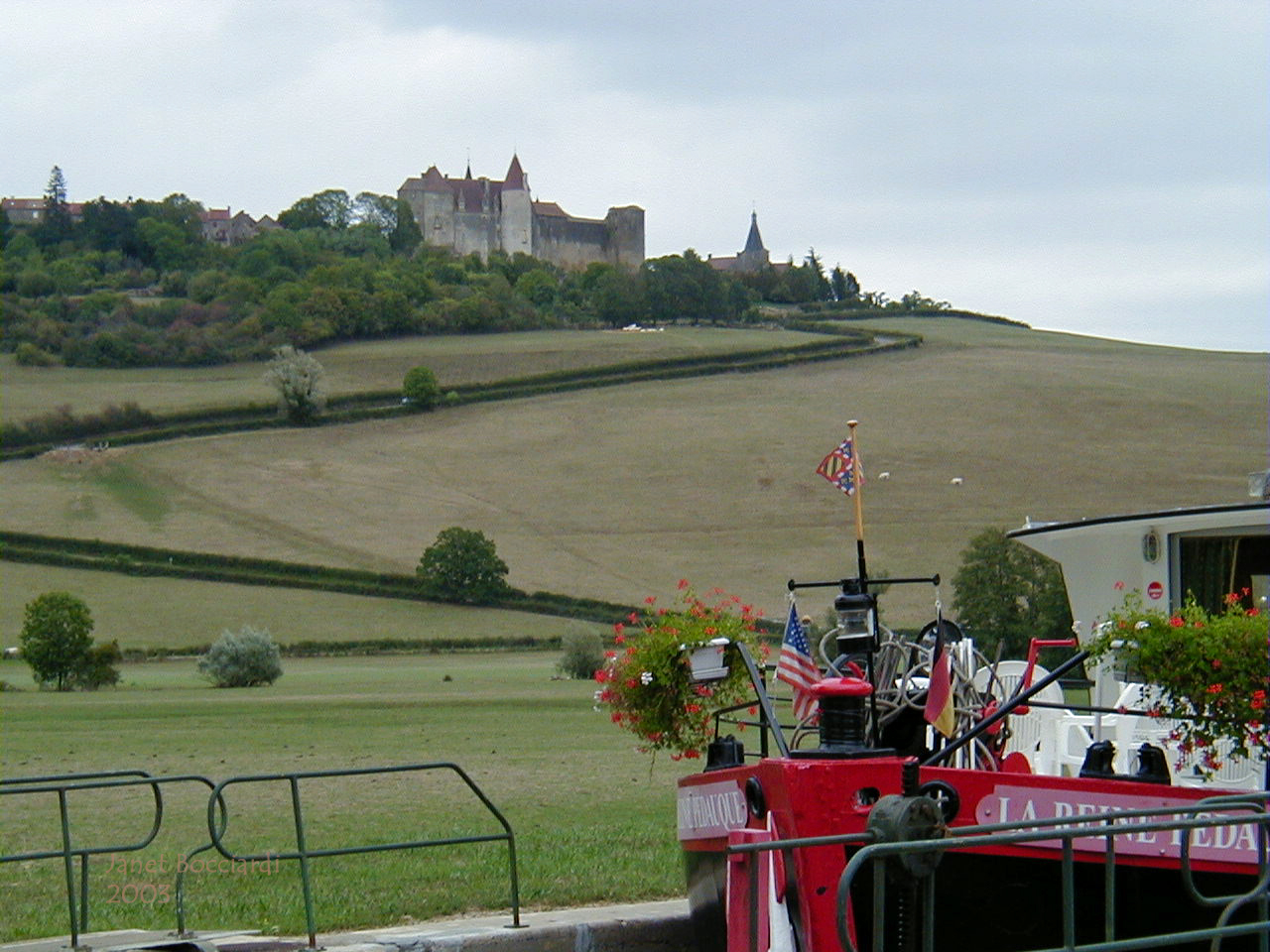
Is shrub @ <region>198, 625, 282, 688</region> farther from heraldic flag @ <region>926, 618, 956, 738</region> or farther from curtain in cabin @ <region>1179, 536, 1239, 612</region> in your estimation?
heraldic flag @ <region>926, 618, 956, 738</region>

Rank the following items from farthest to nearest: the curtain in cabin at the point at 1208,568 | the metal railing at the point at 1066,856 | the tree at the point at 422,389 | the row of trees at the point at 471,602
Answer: the tree at the point at 422,389, the row of trees at the point at 471,602, the curtain in cabin at the point at 1208,568, the metal railing at the point at 1066,856

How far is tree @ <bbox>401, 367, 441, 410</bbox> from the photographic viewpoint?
341 ft

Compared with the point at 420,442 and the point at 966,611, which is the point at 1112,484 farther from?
the point at 966,611

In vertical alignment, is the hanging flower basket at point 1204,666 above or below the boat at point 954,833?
above

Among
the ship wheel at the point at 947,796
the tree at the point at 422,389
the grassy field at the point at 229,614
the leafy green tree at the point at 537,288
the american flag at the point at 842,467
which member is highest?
the leafy green tree at the point at 537,288

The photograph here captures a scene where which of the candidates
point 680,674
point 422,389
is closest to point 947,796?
point 680,674

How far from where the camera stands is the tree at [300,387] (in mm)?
100625

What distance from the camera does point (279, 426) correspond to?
100438mm

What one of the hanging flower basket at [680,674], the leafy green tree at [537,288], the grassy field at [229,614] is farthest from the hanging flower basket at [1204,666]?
Answer: the leafy green tree at [537,288]

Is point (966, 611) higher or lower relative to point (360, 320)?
lower

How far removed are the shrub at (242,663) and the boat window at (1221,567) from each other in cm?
4195

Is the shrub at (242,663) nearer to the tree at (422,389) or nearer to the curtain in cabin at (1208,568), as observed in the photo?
the curtain in cabin at (1208,568)

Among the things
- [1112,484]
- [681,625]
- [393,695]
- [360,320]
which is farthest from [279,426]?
[681,625]

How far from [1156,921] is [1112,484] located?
7237 centimetres
